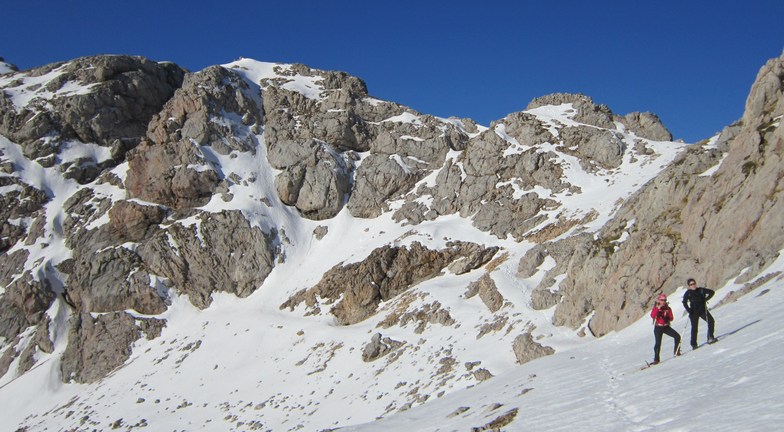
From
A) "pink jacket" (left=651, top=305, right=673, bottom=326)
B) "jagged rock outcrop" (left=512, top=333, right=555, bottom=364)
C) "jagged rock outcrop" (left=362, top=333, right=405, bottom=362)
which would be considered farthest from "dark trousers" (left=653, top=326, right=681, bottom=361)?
"jagged rock outcrop" (left=362, top=333, right=405, bottom=362)

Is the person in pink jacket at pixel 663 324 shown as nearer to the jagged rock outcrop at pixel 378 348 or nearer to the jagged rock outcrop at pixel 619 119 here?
the jagged rock outcrop at pixel 378 348

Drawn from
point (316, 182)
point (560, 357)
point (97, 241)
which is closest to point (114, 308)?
point (97, 241)

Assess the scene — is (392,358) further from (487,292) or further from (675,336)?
(675,336)

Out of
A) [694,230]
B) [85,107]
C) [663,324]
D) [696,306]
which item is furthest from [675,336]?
[85,107]

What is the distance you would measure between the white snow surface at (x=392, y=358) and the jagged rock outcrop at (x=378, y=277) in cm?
155

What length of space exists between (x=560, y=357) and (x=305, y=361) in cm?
2462

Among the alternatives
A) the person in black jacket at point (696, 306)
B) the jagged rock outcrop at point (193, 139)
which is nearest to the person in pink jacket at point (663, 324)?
the person in black jacket at point (696, 306)

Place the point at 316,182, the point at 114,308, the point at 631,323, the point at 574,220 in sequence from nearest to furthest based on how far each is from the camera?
the point at 631,323
the point at 574,220
the point at 114,308
the point at 316,182

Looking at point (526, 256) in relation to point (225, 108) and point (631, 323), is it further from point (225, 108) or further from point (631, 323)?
point (225, 108)

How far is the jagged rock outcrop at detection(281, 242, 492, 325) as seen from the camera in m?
50.4

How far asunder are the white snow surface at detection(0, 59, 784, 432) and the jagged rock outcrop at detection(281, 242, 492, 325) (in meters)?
1.55

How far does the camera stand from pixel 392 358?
38281 millimetres

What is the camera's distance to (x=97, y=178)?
73125 millimetres

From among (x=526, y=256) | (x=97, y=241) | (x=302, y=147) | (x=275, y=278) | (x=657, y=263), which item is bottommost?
(x=657, y=263)
